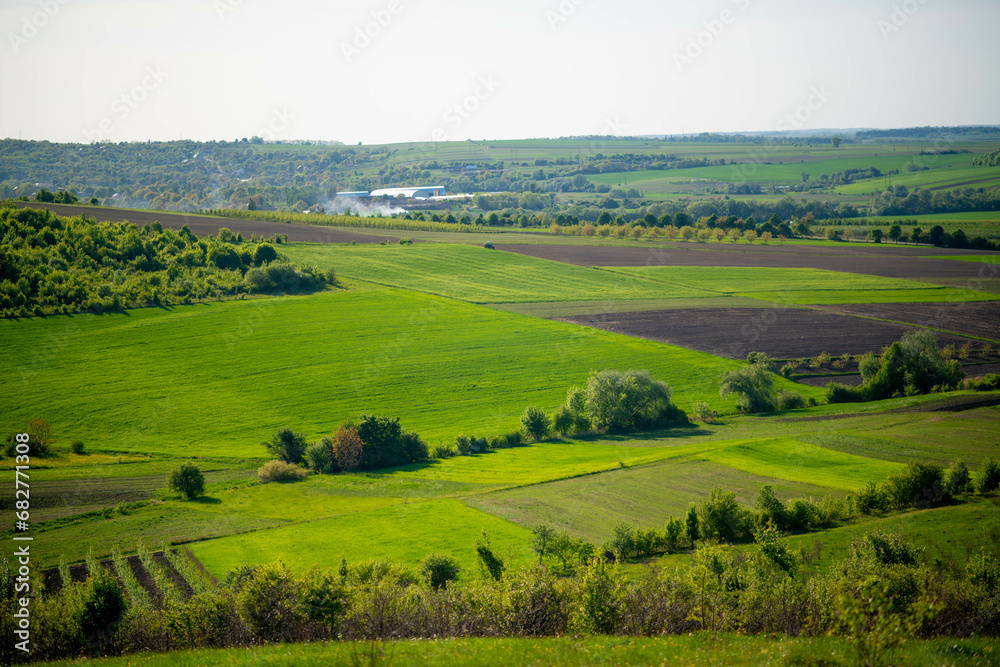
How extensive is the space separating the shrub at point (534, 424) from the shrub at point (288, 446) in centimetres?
1527

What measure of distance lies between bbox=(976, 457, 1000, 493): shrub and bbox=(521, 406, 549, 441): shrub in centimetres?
2566

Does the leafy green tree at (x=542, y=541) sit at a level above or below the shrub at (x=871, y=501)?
below

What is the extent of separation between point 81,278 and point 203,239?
2489cm

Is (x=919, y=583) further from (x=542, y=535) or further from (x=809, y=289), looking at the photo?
(x=809, y=289)

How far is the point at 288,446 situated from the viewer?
4300 centimetres

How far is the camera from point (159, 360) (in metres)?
58.1

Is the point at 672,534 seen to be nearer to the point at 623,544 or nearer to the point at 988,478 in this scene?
the point at 623,544

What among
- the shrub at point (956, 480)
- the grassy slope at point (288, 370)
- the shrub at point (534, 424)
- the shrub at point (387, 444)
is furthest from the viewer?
the shrub at point (534, 424)

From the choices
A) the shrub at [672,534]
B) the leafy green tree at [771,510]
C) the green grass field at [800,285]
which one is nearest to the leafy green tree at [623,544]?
the shrub at [672,534]

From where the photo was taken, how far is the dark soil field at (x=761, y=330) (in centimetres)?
6300

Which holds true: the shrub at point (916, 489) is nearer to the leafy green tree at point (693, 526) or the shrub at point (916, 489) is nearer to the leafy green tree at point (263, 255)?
the leafy green tree at point (693, 526)

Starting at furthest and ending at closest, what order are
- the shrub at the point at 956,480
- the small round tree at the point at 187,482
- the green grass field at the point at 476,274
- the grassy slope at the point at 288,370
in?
the green grass field at the point at 476,274 < the grassy slope at the point at 288,370 < the small round tree at the point at 187,482 < the shrub at the point at 956,480

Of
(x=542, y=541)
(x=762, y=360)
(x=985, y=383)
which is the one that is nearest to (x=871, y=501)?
(x=542, y=541)

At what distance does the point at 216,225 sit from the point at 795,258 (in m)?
93.2
